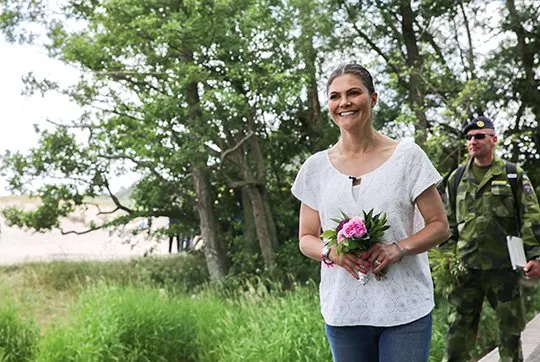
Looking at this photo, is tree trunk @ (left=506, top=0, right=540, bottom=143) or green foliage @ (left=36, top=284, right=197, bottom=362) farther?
tree trunk @ (left=506, top=0, right=540, bottom=143)

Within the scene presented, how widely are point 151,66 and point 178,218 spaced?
3.13 meters

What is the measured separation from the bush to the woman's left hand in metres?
5.24

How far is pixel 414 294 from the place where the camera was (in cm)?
174

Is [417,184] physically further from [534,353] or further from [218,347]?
[218,347]

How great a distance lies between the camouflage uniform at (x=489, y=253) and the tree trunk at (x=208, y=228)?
8.12m

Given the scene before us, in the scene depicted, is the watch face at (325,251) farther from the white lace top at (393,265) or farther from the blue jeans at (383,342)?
the blue jeans at (383,342)

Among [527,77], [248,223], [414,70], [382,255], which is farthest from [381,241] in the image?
[248,223]

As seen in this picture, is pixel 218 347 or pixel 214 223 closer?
pixel 218 347

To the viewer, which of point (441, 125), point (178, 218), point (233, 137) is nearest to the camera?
point (441, 125)

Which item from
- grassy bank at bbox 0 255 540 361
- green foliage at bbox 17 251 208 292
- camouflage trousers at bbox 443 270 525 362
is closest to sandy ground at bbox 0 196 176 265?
green foliage at bbox 17 251 208 292

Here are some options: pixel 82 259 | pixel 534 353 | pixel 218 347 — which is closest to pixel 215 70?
pixel 82 259

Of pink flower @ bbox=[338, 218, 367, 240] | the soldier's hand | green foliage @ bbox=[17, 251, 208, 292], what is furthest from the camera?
green foliage @ bbox=[17, 251, 208, 292]

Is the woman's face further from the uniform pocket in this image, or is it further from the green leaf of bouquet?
the uniform pocket

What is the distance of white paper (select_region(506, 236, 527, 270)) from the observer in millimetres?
3156
